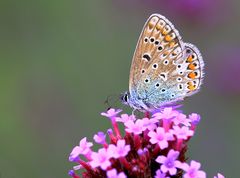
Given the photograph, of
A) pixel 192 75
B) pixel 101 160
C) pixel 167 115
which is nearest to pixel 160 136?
pixel 167 115

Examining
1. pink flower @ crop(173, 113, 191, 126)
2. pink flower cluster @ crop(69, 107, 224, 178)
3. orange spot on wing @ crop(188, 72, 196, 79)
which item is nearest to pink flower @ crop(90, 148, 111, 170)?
pink flower cluster @ crop(69, 107, 224, 178)

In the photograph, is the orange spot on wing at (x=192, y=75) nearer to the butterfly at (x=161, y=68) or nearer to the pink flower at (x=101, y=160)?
the butterfly at (x=161, y=68)

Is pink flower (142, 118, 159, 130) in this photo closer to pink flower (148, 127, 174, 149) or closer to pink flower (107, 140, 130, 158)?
pink flower (148, 127, 174, 149)

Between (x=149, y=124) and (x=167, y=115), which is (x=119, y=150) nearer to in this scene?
(x=149, y=124)

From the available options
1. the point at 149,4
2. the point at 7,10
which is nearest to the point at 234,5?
the point at 149,4

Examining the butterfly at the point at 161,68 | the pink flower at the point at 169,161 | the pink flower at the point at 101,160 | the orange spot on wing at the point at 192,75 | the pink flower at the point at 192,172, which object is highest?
the butterfly at the point at 161,68

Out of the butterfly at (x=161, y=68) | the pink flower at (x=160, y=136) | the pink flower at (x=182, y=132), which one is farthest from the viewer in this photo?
the butterfly at (x=161, y=68)

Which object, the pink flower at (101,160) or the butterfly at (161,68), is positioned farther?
the butterfly at (161,68)

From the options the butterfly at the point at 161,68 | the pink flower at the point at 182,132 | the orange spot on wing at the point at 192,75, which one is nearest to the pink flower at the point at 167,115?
the pink flower at the point at 182,132
